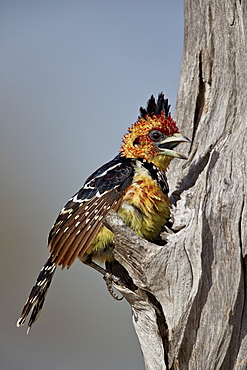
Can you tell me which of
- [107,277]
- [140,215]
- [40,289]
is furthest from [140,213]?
[40,289]

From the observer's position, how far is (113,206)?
2.95 m

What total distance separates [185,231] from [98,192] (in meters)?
0.62

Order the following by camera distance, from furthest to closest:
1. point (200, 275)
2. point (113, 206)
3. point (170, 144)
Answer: point (170, 144), point (113, 206), point (200, 275)

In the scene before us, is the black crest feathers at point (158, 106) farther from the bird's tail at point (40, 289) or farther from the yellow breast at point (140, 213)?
the bird's tail at point (40, 289)

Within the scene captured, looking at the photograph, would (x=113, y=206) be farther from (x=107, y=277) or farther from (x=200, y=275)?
(x=200, y=275)

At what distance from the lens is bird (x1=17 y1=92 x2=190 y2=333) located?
9.53 ft

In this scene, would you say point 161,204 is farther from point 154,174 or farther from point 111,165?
point 111,165

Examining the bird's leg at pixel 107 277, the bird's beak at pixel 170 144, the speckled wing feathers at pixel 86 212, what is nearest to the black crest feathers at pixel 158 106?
the bird's beak at pixel 170 144

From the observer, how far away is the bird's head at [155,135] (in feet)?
10.8

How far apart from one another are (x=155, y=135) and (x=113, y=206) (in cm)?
61

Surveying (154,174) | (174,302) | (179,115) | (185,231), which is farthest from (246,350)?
(179,115)

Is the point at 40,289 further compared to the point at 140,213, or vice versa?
the point at 40,289

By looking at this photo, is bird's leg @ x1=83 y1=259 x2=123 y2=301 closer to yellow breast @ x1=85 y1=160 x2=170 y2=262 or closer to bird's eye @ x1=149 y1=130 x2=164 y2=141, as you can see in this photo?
yellow breast @ x1=85 y1=160 x2=170 y2=262

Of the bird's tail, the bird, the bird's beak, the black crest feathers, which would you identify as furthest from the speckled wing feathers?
the black crest feathers
